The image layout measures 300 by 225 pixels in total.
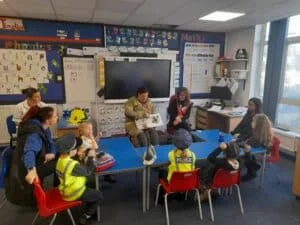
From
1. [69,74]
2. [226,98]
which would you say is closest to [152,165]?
[69,74]

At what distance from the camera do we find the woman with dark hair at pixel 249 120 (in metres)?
3.29

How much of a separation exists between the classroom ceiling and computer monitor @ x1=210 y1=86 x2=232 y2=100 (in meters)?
1.39

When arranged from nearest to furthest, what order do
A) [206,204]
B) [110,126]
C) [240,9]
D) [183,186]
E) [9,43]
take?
[183,186], [206,204], [240,9], [9,43], [110,126]

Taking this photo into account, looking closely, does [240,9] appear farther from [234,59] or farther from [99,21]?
[99,21]

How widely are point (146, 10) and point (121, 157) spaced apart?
7.48 feet

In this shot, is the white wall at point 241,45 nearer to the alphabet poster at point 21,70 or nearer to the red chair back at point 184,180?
the red chair back at point 184,180

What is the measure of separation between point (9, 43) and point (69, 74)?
45.0 inches

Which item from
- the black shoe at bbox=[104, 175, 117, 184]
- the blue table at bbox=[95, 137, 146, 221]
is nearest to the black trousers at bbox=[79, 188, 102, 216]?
the blue table at bbox=[95, 137, 146, 221]

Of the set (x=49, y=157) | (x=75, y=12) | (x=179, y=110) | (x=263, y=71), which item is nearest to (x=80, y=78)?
(x=75, y=12)

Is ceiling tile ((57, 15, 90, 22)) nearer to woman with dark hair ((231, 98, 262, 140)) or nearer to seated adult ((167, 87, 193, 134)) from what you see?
seated adult ((167, 87, 193, 134))

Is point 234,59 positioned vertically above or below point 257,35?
below

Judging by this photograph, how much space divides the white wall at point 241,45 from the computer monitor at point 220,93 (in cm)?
31

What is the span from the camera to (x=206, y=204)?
2.75 meters

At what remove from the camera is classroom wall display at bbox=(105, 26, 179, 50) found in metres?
4.69
